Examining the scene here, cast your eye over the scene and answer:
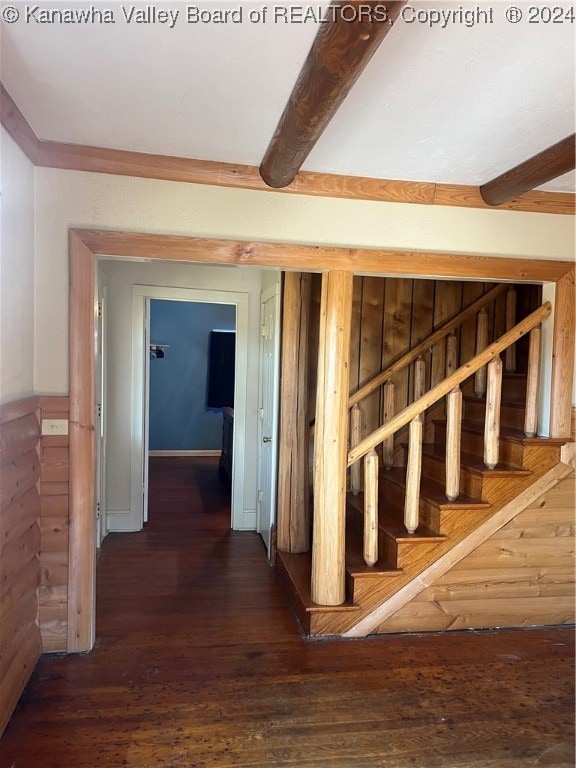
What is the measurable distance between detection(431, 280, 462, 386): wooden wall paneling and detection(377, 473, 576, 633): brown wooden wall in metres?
1.30

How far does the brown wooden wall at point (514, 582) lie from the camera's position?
2.73 m

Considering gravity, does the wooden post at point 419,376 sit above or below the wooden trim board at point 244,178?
below

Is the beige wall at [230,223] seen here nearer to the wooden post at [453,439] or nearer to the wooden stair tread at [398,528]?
the wooden post at [453,439]

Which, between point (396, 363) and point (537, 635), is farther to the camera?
point (396, 363)

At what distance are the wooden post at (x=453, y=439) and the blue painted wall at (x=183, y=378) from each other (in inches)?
214

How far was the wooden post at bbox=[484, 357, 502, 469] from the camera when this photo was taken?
2.70m

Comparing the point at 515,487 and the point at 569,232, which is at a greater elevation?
the point at 569,232

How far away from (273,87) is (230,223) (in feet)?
2.60

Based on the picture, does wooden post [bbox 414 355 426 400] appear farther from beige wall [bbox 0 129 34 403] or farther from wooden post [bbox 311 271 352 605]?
beige wall [bbox 0 129 34 403]

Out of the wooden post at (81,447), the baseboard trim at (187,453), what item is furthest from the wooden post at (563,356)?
the baseboard trim at (187,453)

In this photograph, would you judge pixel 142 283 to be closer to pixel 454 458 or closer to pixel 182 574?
pixel 182 574

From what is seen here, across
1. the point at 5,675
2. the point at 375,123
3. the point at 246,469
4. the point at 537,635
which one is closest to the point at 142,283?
the point at 246,469

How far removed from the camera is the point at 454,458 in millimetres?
2717

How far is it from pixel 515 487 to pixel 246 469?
7.32 ft
